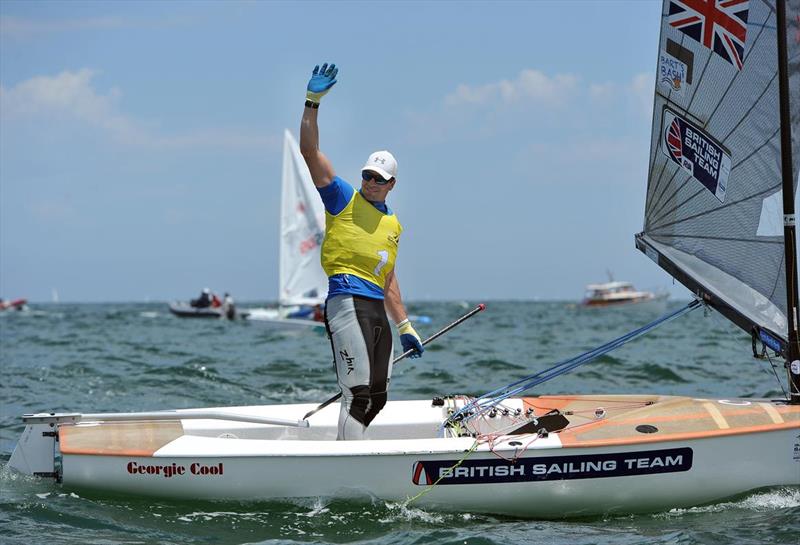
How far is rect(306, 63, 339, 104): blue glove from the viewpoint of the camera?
5.31 metres

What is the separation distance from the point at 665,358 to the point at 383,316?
12.3 m

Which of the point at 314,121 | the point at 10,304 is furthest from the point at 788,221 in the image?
the point at 10,304

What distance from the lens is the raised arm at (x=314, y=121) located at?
5285mm

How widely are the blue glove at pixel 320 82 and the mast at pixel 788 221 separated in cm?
283

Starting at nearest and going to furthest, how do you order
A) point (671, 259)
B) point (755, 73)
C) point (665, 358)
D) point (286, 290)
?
point (755, 73) → point (671, 259) → point (665, 358) → point (286, 290)

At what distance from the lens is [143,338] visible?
25.2 meters

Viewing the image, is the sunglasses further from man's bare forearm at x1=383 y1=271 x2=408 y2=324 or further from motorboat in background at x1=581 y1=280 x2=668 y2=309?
motorboat in background at x1=581 y1=280 x2=668 y2=309

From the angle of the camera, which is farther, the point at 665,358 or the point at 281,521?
the point at 665,358

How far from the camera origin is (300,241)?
1212 inches

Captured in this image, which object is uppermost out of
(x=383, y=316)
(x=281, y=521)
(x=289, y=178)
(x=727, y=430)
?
(x=289, y=178)

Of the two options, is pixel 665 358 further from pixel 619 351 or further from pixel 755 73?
pixel 755 73

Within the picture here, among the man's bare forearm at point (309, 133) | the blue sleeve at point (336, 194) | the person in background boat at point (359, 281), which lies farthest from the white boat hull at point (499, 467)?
the man's bare forearm at point (309, 133)

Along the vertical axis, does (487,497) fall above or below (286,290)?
below

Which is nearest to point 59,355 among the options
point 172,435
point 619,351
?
point 619,351
